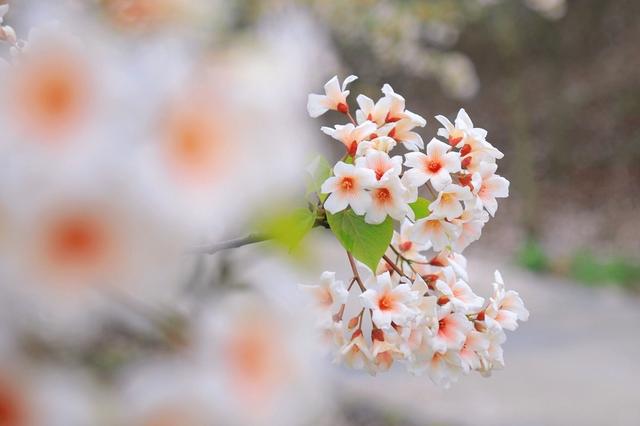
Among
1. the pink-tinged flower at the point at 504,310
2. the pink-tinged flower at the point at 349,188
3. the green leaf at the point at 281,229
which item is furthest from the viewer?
the pink-tinged flower at the point at 504,310

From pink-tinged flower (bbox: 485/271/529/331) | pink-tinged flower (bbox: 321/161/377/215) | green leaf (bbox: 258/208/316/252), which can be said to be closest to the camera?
green leaf (bbox: 258/208/316/252)

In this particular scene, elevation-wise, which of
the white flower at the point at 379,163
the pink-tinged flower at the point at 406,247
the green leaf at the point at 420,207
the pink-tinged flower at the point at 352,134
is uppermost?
the pink-tinged flower at the point at 352,134

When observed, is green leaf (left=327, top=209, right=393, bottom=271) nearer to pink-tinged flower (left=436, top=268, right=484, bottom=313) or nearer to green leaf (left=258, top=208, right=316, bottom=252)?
pink-tinged flower (left=436, top=268, right=484, bottom=313)

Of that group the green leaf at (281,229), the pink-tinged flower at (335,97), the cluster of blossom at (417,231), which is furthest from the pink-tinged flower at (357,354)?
the green leaf at (281,229)

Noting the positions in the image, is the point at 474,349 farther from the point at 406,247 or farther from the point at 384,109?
the point at 384,109

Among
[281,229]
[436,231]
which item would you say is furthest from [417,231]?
[281,229]

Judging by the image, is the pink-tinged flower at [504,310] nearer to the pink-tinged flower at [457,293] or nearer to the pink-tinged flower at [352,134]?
the pink-tinged flower at [457,293]

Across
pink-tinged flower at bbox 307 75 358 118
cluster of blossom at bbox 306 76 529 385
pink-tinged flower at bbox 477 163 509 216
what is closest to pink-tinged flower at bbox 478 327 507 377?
cluster of blossom at bbox 306 76 529 385
